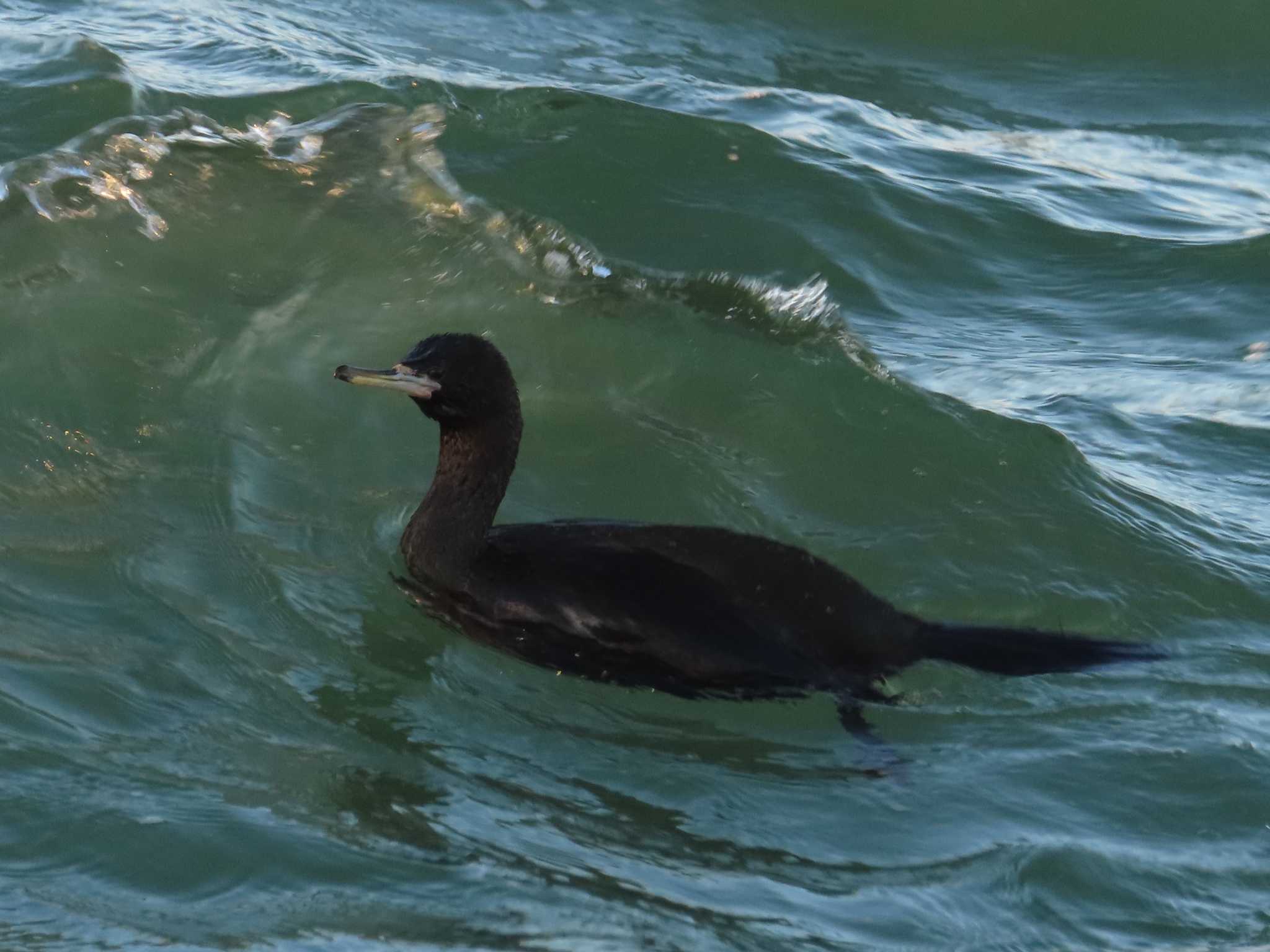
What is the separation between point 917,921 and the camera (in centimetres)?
419

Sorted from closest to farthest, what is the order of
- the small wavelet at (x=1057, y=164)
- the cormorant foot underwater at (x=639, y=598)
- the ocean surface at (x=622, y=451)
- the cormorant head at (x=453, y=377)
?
the ocean surface at (x=622, y=451), the cormorant foot underwater at (x=639, y=598), the cormorant head at (x=453, y=377), the small wavelet at (x=1057, y=164)

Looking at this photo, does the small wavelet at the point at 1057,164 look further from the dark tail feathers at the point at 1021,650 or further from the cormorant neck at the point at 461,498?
the cormorant neck at the point at 461,498

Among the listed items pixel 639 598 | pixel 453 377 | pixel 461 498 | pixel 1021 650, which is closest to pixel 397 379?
pixel 453 377

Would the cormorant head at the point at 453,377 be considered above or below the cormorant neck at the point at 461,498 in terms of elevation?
above

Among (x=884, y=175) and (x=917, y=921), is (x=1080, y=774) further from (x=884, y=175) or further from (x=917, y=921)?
(x=884, y=175)

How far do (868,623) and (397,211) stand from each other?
3676 millimetres

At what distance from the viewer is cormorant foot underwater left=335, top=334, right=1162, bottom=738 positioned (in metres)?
5.38

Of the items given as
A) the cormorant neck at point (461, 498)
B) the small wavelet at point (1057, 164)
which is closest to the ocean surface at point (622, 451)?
the small wavelet at point (1057, 164)

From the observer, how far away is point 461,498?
18.9 feet

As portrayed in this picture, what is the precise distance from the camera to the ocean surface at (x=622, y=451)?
14.1ft

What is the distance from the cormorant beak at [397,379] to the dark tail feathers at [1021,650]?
1.80 m

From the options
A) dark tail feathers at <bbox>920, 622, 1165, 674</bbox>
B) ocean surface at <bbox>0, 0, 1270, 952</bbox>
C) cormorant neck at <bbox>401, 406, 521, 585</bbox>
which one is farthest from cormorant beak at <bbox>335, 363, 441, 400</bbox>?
dark tail feathers at <bbox>920, 622, 1165, 674</bbox>

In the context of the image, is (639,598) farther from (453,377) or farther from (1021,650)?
(1021,650)

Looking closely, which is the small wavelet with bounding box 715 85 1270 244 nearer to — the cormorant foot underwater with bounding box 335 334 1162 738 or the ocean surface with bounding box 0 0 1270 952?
the ocean surface with bounding box 0 0 1270 952
